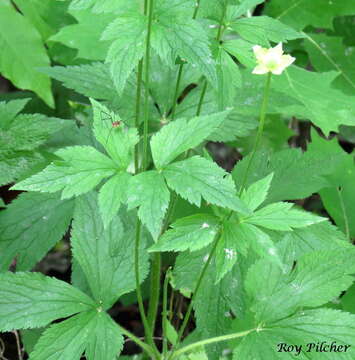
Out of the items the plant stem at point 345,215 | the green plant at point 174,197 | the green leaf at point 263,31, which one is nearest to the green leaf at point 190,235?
the green plant at point 174,197

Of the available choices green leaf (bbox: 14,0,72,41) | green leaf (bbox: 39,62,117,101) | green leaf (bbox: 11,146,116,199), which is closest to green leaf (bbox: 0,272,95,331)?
green leaf (bbox: 11,146,116,199)

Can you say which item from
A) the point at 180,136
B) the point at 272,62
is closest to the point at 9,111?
the point at 180,136

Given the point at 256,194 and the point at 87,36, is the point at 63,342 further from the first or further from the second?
the point at 87,36

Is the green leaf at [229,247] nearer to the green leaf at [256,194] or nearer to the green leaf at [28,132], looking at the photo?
the green leaf at [256,194]

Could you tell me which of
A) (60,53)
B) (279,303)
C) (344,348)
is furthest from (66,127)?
(344,348)

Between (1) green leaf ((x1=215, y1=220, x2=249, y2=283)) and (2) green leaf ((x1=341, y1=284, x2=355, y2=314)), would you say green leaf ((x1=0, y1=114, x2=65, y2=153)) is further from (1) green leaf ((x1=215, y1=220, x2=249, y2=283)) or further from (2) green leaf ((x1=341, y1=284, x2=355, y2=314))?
(2) green leaf ((x1=341, y1=284, x2=355, y2=314))
